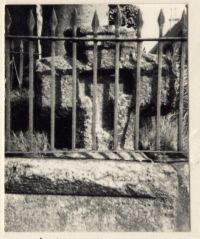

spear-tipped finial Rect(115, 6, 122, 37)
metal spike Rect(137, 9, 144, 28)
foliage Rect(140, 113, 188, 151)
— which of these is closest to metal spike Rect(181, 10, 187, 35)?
metal spike Rect(137, 9, 144, 28)

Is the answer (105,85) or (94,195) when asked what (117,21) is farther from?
(94,195)

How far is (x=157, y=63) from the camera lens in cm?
264

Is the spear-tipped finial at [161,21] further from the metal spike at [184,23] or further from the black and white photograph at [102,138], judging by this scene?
the metal spike at [184,23]

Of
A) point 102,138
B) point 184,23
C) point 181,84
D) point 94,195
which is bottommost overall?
point 94,195

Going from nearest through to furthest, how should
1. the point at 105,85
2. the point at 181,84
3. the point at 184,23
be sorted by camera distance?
1. the point at 184,23
2. the point at 181,84
3. the point at 105,85

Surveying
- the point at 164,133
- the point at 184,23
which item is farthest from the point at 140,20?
the point at 164,133

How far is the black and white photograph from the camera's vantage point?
2412mm

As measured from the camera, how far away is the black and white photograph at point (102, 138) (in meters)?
2.41

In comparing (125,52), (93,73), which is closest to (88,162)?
(93,73)

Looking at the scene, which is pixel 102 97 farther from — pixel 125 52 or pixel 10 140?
pixel 10 140

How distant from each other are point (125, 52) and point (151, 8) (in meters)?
0.37

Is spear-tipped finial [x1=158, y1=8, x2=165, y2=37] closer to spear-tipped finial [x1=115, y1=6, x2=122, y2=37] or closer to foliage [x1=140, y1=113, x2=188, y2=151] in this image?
spear-tipped finial [x1=115, y1=6, x2=122, y2=37]

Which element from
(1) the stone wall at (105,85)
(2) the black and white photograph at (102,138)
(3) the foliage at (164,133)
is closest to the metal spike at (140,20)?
(2) the black and white photograph at (102,138)

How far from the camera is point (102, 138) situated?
2646 millimetres
